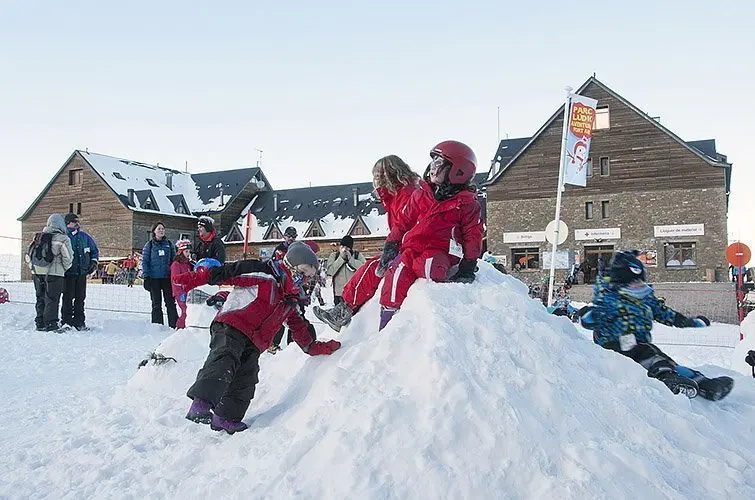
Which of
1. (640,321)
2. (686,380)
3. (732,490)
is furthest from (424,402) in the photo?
(640,321)

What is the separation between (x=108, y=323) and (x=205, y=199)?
123 feet

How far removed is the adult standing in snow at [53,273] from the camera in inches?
336

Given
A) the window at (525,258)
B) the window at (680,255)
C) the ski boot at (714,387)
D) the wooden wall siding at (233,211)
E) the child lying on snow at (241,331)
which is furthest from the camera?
the wooden wall siding at (233,211)

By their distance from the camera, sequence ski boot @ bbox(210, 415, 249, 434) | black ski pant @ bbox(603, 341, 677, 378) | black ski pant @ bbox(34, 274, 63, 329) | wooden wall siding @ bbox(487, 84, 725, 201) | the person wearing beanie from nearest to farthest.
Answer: ski boot @ bbox(210, 415, 249, 434) → black ski pant @ bbox(603, 341, 677, 378) → the person wearing beanie → black ski pant @ bbox(34, 274, 63, 329) → wooden wall siding @ bbox(487, 84, 725, 201)

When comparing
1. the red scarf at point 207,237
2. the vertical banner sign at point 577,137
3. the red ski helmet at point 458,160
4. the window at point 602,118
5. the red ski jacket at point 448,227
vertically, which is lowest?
the red scarf at point 207,237

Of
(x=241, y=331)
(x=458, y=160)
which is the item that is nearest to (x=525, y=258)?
(x=458, y=160)

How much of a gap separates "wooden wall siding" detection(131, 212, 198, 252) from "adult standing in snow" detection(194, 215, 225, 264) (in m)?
32.6

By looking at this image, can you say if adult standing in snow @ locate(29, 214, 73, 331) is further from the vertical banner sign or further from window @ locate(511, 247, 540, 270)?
window @ locate(511, 247, 540, 270)

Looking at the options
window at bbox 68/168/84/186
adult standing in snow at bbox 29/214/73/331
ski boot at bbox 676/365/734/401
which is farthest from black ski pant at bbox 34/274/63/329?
window at bbox 68/168/84/186

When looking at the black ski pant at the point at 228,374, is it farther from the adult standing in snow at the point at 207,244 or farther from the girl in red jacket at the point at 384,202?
the adult standing in snow at the point at 207,244

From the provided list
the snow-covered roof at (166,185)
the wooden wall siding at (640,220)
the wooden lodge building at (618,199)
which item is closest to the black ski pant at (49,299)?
the wooden lodge building at (618,199)

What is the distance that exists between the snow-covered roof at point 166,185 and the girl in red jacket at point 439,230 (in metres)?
39.9

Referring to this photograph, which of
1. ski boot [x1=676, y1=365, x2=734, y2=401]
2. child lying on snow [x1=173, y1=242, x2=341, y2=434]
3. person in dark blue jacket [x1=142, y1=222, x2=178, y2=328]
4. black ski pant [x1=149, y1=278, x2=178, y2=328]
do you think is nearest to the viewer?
child lying on snow [x1=173, y1=242, x2=341, y2=434]

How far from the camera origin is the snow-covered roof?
4209 centimetres
